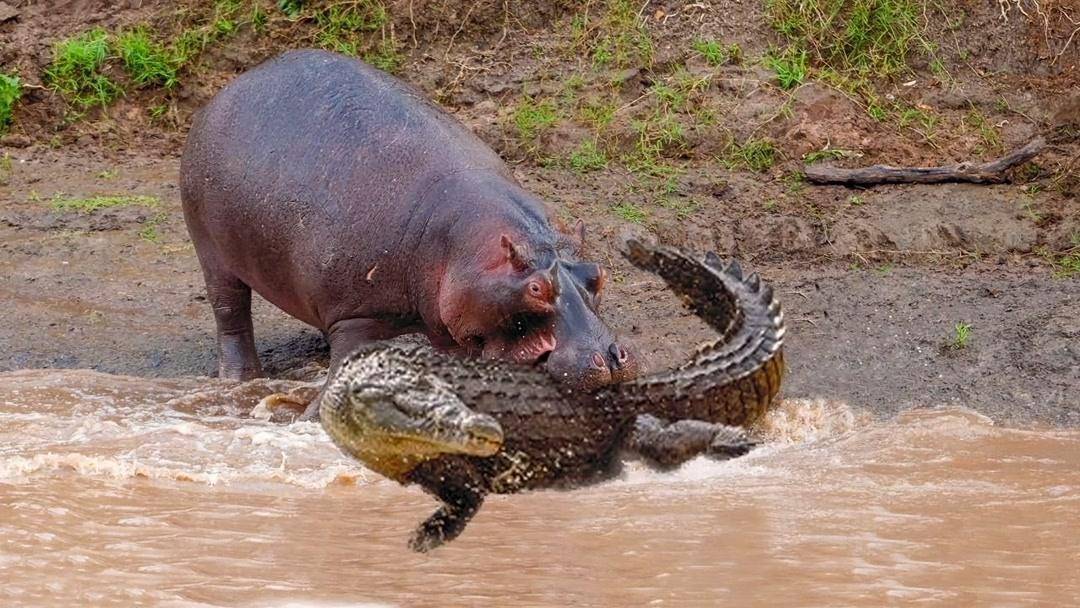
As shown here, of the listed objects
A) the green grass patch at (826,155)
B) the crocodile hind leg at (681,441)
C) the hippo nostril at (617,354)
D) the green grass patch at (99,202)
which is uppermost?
the crocodile hind leg at (681,441)

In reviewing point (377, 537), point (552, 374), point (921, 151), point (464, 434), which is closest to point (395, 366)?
point (464, 434)

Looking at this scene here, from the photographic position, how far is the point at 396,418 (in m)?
3.49

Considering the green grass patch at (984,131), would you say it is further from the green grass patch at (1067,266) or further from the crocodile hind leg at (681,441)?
the crocodile hind leg at (681,441)

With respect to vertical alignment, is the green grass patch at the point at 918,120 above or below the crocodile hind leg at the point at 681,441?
below

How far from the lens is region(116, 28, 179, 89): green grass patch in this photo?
9953mm

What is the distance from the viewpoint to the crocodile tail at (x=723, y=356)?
4.22m

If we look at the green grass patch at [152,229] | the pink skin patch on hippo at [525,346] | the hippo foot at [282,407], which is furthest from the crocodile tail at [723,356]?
the green grass patch at [152,229]

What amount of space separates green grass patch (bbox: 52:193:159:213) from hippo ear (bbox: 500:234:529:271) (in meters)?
4.29

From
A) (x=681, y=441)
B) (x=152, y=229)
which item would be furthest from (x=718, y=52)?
(x=681, y=441)

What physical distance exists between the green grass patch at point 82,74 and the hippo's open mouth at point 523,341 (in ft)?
17.6

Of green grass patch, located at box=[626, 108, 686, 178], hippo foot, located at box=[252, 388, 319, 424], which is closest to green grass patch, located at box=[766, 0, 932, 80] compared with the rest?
green grass patch, located at box=[626, 108, 686, 178]

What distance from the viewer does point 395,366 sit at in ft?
11.9

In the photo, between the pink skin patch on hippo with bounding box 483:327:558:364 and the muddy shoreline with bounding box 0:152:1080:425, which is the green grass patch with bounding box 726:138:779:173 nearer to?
the muddy shoreline with bounding box 0:152:1080:425

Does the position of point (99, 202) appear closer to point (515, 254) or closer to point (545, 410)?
point (515, 254)
